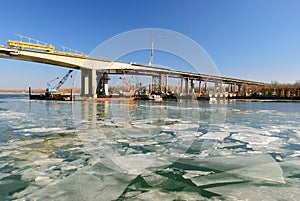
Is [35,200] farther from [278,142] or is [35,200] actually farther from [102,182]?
[278,142]

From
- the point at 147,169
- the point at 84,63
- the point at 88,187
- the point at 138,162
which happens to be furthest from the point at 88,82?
the point at 88,187

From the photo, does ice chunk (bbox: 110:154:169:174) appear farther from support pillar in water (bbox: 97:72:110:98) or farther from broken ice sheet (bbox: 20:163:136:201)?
support pillar in water (bbox: 97:72:110:98)

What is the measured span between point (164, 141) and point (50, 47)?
118 ft

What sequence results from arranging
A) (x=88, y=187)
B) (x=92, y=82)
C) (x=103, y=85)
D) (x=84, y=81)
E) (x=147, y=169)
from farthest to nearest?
(x=103, y=85)
(x=84, y=81)
(x=92, y=82)
(x=147, y=169)
(x=88, y=187)

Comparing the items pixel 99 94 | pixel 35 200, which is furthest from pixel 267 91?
pixel 35 200

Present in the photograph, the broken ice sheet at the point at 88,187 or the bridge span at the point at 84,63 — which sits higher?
the bridge span at the point at 84,63

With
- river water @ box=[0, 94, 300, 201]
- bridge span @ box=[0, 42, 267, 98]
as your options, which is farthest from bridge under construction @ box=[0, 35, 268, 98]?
river water @ box=[0, 94, 300, 201]

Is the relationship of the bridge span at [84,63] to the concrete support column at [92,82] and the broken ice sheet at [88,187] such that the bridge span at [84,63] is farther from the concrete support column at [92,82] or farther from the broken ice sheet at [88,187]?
the broken ice sheet at [88,187]

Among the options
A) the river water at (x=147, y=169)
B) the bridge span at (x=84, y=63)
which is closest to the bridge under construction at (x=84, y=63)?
the bridge span at (x=84, y=63)

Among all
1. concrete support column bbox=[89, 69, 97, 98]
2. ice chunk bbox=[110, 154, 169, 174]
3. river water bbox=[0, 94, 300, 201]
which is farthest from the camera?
concrete support column bbox=[89, 69, 97, 98]

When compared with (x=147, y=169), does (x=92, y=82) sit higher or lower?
higher

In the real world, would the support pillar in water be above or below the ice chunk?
above

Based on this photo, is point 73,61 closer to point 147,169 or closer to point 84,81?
point 84,81

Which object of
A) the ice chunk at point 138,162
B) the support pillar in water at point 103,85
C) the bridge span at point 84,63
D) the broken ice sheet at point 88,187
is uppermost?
the bridge span at point 84,63
